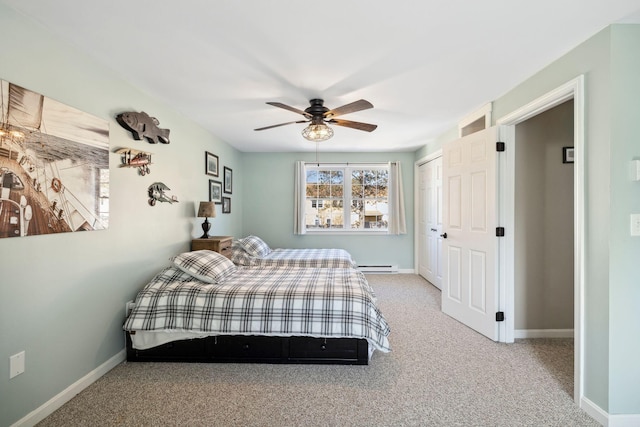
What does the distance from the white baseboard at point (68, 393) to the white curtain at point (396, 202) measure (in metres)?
4.41

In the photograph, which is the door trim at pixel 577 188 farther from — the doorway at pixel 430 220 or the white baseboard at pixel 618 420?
the doorway at pixel 430 220

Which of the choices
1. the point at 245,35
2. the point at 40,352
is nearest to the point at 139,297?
the point at 40,352

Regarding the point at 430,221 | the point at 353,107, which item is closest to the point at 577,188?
the point at 353,107

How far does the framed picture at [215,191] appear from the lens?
167 inches

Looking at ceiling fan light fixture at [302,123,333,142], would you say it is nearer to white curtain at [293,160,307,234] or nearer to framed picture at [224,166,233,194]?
framed picture at [224,166,233,194]

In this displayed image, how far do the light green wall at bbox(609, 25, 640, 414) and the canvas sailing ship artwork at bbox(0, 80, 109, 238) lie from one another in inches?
131

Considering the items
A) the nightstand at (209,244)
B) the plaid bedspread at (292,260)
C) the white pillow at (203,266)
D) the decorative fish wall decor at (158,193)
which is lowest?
the plaid bedspread at (292,260)

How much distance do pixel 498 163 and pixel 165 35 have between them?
2.89 meters

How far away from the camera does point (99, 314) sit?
226 cm

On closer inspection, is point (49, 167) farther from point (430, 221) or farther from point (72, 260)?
point (430, 221)

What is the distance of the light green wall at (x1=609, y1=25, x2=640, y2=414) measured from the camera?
1748 mm

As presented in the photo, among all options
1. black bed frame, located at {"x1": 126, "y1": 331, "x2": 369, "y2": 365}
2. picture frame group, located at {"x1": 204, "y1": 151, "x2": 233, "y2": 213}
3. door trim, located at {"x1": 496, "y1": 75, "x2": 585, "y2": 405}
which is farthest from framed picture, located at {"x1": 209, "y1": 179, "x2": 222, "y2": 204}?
door trim, located at {"x1": 496, "y1": 75, "x2": 585, "y2": 405}

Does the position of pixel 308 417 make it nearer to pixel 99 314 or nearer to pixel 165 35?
pixel 99 314

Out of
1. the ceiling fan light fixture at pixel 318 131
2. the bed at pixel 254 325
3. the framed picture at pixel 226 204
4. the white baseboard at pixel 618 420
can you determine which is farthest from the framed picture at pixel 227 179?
the white baseboard at pixel 618 420
